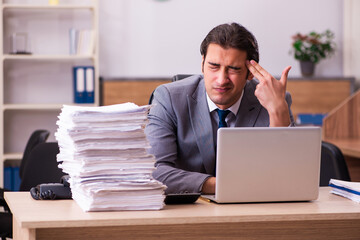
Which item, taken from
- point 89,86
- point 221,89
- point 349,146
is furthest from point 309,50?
point 221,89

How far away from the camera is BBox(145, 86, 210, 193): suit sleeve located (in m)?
2.16

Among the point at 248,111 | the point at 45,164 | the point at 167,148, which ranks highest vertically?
the point at 248,111

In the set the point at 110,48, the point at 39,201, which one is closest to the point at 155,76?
the point at 110,48

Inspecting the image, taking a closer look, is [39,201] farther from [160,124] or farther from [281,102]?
[281,102]

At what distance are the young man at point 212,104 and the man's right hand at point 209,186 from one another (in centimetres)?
16

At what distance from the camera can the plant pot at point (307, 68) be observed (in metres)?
5.98

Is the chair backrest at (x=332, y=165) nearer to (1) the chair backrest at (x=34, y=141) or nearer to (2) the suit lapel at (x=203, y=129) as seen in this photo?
(2) the suit lapel at (x=203, y=129)

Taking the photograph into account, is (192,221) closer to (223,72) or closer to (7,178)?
(223,72)

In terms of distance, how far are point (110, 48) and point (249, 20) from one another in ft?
4.65

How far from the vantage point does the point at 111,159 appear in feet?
5.98

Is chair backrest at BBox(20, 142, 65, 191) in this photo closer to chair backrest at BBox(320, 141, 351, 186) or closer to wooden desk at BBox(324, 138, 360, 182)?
chair backrest at BBox(320, 141, 351, 186)

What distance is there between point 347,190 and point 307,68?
4007 mm

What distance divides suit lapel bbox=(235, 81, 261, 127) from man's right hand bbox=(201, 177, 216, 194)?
0.47 m

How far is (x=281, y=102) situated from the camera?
2.37 meters
